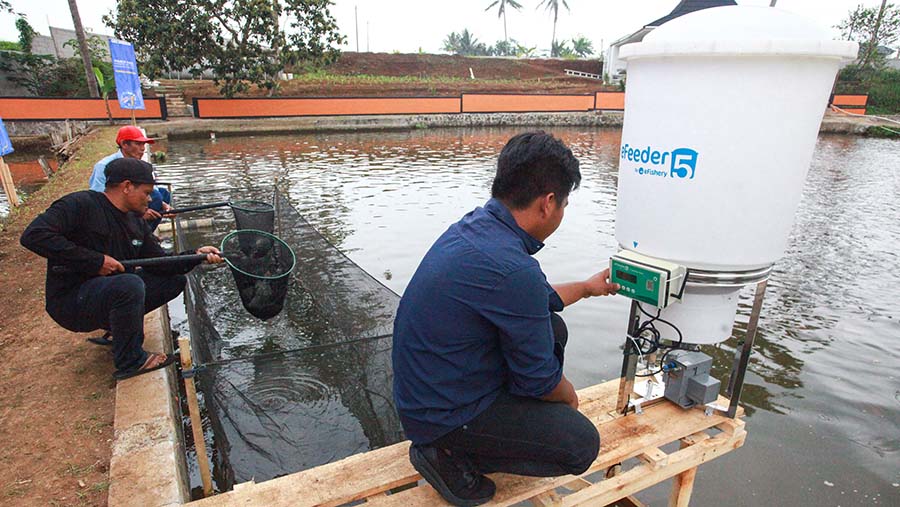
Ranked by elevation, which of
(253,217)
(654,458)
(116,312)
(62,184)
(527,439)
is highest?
(527,439)

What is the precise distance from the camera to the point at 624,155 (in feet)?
8.09

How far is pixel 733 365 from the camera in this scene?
2.68m

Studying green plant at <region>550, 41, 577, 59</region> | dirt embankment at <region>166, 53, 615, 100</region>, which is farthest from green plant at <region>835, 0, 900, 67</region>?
green plant at <region>550, 41, 577, 59</region>

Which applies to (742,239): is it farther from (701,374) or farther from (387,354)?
(387,354)

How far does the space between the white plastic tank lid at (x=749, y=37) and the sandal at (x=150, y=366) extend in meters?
3.64

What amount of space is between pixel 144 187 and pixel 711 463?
4.49m

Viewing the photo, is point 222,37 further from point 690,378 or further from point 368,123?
point 690,378

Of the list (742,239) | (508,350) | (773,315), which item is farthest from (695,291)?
(773,315)

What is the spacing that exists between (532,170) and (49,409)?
3403 mm

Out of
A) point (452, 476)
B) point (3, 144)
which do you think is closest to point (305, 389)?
point (452, 476)

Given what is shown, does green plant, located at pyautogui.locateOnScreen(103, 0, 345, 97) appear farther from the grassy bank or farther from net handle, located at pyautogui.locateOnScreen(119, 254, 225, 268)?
net handle, located at pyautogui.locateOnScreen(119, 254, 225, 268)

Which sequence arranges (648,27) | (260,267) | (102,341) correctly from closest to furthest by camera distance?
(102,341), (260,267), (648,27)

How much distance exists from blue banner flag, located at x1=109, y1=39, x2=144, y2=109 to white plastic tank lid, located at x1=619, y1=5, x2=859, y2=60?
15133 mm

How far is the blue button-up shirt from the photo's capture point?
1.79 m
